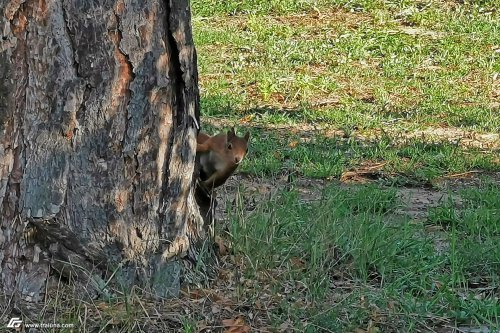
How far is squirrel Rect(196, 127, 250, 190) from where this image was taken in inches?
205

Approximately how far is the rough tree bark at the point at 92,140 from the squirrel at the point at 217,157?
0.68 metres

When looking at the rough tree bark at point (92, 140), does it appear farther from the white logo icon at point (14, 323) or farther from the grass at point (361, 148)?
the grass at point (361, 148)

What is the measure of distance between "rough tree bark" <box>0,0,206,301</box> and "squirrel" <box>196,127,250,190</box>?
26.8 inches

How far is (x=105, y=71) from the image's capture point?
4207 mm

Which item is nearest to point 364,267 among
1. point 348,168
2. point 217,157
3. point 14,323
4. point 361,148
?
point 217,157

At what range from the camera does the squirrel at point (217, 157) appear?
5.21 m

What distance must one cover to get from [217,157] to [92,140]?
125 centimetres

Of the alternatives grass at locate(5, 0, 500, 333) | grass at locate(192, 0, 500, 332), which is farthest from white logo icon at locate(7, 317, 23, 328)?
grass at locate(192, 0, 500, 332)

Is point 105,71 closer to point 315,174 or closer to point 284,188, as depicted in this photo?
point 284,188

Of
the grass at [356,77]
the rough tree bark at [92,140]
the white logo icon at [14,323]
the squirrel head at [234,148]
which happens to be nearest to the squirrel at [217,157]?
the squirrel head at [234,148]

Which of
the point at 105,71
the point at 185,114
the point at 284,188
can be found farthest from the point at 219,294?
the point at 284,188

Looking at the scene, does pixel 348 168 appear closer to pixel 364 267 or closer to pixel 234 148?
pixel 234 148

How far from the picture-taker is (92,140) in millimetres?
4238

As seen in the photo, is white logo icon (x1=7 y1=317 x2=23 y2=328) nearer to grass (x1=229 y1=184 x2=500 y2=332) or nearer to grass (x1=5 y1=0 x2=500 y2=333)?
grass (x1=5 y1=0 x2=500 y2=333)
